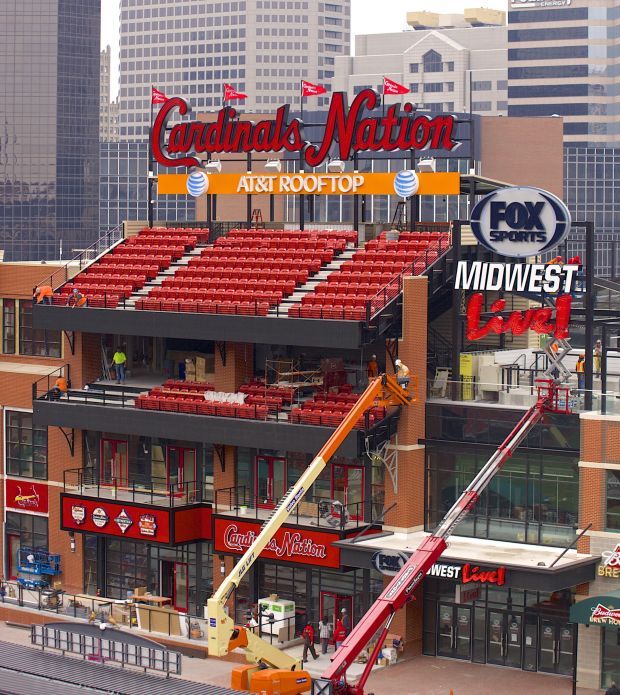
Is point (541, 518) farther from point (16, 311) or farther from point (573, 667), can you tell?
point (16, 311)

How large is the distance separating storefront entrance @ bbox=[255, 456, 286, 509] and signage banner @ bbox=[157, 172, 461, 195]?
13039mm

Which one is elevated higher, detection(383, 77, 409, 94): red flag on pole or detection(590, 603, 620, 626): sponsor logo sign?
detection(383, 77, 409, 94): red flag on pole

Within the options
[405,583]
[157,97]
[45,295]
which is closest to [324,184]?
[45,295]

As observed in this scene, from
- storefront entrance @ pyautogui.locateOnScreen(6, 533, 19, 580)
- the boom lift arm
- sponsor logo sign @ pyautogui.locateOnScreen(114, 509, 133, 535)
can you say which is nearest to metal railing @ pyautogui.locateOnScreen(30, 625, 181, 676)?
the boom lift arm

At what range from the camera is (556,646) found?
202 ft

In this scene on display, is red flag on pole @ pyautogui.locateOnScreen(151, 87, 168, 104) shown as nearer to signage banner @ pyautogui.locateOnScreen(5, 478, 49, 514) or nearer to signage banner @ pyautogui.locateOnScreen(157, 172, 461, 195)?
signage banner @ pyautogui.locateOnScreen(157, 172, 461, 195)

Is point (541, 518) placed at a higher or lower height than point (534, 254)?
lower

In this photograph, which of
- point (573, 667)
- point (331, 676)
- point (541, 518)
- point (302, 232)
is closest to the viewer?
point (331, 676)

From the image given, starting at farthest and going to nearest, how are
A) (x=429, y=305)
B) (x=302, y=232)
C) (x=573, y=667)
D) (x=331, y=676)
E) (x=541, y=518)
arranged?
1. (x=302, y=232)
2. (x=429, y=305)
3. (x=541, y=518)
4. (x=573, y=667)
5. (x=331, y=676)

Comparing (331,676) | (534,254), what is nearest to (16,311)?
(534,254)

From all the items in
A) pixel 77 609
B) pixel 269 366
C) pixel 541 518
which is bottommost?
pixel 77 609

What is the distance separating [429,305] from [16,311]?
20952mm

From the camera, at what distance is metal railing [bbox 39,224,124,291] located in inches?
3054

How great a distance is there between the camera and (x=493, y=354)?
7056cm
